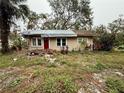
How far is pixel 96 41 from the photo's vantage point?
28766 millimetres

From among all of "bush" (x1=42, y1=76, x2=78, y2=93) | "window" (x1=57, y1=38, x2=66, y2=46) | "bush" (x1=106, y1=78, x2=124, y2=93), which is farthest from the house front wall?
"bush" (x1=42, y1=76, x2=78, y2=93)

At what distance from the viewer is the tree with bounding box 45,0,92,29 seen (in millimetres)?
39062

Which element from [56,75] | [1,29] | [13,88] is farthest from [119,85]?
[1,29]

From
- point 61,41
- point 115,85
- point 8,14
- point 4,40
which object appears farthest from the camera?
point 61,41

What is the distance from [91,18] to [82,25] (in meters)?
1.96

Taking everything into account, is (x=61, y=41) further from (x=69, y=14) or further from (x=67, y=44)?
(x=69, y=14)

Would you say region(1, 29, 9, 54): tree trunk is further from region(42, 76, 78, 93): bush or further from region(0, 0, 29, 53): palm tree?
region(42, 76, 78, 93): bush

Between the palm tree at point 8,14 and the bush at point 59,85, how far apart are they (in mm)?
14465

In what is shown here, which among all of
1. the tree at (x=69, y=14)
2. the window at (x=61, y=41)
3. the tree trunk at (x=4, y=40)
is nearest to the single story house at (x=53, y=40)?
the window at (x=61, y=41)

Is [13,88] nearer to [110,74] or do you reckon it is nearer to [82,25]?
[110,74]

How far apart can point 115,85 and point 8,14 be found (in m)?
15.6

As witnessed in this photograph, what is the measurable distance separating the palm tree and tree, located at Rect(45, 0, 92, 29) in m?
15.5

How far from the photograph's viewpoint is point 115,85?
1041cm

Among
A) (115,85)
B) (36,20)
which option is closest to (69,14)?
(36,20)
